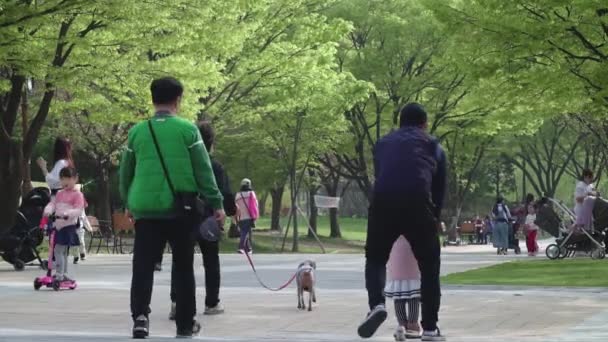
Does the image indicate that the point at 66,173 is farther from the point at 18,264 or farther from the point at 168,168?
the point at 168,168

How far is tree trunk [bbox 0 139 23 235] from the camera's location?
906 inches

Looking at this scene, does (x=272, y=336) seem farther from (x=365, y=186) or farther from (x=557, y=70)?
(x=365, y=186)

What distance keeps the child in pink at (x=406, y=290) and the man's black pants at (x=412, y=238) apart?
312mm

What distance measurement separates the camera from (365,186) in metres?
44.5

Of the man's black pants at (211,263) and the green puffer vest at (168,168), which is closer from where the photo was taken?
the green puffer vest at (168,168)

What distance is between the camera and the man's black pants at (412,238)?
852 centimetres

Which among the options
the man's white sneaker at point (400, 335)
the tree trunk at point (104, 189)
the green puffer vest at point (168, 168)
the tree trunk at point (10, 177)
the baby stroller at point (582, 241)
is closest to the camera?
the green puffer vest at point (168, 168)

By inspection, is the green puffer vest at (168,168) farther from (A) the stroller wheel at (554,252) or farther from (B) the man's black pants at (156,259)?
(A) the stroller wheel at (554,252)

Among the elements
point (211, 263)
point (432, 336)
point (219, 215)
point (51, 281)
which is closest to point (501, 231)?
point (51, 281)

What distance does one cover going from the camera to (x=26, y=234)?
58.9 feet

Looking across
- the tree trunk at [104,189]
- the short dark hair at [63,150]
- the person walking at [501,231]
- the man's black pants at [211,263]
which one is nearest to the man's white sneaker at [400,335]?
the man's black pants at [211,263]

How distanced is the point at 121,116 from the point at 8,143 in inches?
124

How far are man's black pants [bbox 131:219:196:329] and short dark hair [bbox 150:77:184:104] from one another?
2.76 feet

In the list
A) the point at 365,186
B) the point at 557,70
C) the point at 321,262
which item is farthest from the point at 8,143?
the point at 365,186
